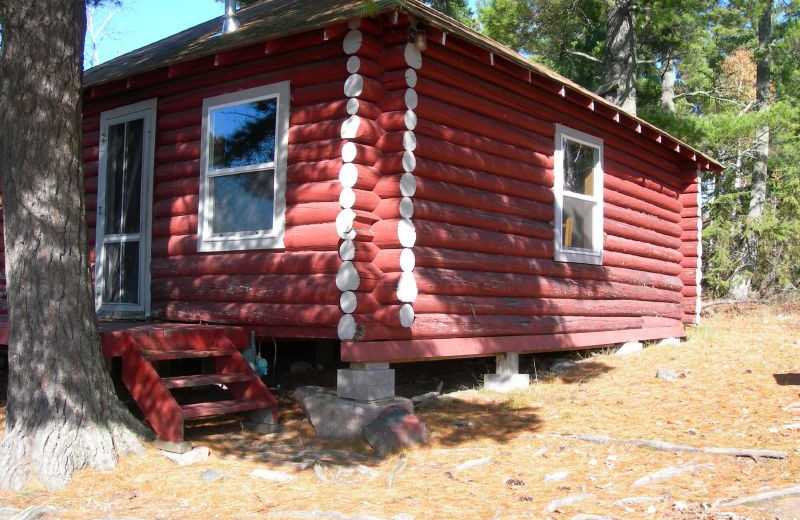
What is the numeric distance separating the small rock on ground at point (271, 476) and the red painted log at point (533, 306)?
2.22 metres

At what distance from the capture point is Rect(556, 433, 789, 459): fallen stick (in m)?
5.57

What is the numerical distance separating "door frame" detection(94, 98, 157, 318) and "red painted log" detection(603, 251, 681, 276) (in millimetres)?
5870

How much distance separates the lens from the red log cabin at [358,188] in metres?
7.12

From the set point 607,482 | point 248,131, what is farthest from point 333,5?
point 607,482

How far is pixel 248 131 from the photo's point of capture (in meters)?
8.09

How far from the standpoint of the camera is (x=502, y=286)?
8.47 m

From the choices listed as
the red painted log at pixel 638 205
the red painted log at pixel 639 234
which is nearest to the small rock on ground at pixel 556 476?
the red painted log at pixel 639 234

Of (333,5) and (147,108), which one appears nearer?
(333,5)

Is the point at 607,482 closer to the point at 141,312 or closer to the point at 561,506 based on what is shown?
the point at 561,506

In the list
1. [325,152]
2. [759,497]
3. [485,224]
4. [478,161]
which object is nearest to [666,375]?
[485,224]

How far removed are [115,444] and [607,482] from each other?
11.9ft

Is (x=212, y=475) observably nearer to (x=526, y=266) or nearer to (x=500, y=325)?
(x=500, y=325)

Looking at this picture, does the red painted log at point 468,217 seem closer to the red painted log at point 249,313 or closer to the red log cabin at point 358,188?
the red log cabin at point 358,188

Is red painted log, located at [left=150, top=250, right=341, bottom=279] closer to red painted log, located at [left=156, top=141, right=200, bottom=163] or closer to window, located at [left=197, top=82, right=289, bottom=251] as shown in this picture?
window, located at [left=197, top=82, right=289, bottom=251]
